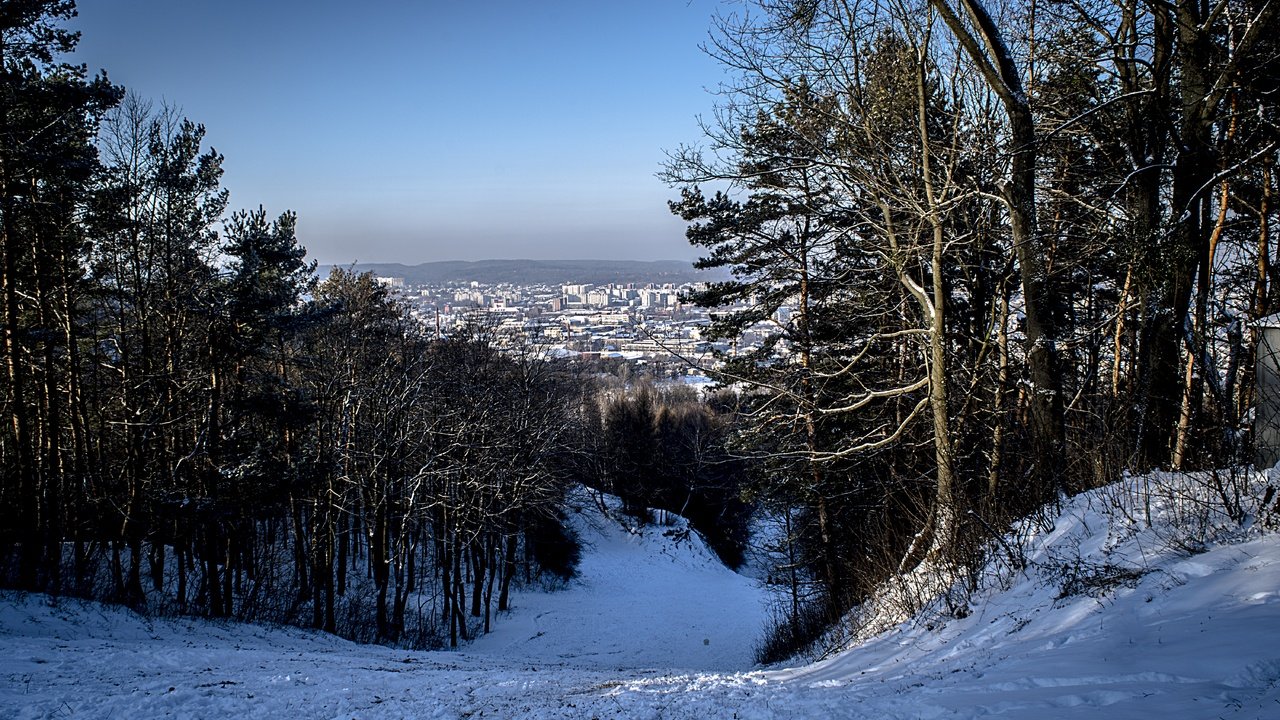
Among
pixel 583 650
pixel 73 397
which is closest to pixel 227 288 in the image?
pixel 73 397

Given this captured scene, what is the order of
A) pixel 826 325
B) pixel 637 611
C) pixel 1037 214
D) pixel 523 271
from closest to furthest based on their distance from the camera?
pixel 1037 214 → pixel 826 325 → pixel 637 611 → pixel 523 271

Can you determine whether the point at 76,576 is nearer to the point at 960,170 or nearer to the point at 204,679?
the point at 204,679

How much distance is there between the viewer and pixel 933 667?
16.2ft

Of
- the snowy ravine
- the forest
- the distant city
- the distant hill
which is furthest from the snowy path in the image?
the distant hill

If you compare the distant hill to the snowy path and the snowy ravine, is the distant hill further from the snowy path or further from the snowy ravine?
the snowy ravine

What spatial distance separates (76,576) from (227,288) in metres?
6.10

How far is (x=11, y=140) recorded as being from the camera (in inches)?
409

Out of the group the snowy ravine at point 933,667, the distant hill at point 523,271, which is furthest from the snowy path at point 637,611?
the distant hill at point 523,271

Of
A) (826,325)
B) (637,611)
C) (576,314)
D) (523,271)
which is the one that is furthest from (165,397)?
(523,271)

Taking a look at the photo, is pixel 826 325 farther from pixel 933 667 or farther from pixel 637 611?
pixel 637 611

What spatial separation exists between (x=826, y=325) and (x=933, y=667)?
30.9ft

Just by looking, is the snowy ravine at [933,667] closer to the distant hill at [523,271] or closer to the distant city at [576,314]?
the distant city at [576,314]

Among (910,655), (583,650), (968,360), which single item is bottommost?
(583,650)

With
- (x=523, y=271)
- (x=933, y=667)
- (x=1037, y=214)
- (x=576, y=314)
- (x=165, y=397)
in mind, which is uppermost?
(x=523, y=271)
